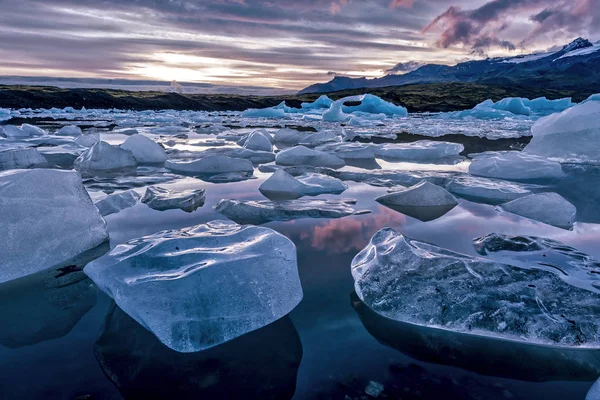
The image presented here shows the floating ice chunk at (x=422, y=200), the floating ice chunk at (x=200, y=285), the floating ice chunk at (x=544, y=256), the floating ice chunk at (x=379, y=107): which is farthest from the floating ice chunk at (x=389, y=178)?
the floating ice chunk at (x=379, y=107)

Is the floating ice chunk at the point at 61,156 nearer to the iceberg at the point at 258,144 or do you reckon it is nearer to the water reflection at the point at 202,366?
the iceberg at the point at 258,144

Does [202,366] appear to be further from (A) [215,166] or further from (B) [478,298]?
(A) [215,166]

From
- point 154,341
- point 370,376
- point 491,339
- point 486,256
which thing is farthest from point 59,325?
point 486,256

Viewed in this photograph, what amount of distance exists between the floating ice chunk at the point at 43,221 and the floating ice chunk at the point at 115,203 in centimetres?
62

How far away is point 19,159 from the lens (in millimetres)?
5066

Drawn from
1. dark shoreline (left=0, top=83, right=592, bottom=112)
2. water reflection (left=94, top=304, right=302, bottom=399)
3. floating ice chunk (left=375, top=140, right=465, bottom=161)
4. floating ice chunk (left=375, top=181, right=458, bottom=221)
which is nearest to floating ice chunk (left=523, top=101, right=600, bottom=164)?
floating ice chunk (left=375, top=140, right=465, bottom=161)

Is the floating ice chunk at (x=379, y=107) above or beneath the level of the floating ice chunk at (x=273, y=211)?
beneath

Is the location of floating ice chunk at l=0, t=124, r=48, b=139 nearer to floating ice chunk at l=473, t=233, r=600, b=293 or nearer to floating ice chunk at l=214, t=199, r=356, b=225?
floating ice chunk at l=214, t=199, r=356, b=225

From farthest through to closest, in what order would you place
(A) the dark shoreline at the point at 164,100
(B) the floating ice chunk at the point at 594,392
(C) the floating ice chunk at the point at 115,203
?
(A) the dark shoreline at the point at 164,100 < (C) the floating ice chunk at the point at 115,203 < (B) the floating ice chunk at the point at 594,392

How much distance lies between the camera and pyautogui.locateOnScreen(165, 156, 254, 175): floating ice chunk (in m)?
5.14

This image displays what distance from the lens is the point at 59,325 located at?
1573 millimetres

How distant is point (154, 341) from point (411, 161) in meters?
5.79

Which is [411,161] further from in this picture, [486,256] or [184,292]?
[184,292]

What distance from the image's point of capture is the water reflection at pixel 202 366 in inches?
48.3
